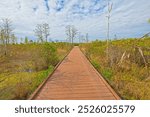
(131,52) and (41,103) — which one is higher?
(131,52)

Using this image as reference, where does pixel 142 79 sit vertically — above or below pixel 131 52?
below

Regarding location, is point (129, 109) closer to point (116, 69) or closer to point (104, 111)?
point (104, 111)

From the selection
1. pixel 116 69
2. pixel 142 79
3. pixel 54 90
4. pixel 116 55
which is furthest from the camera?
pixel 116 55

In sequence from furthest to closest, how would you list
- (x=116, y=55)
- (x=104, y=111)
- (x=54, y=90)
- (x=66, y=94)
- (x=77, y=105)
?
1. (x=116, y=55)
2. (x=54, y=90)
3. (x=66, y=94)
4. (x=77, y=105)
5. (x=104, y=111)

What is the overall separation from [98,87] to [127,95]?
1.02m

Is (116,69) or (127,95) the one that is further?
(116,69)

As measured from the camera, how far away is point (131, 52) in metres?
12.1

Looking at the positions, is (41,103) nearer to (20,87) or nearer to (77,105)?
(77,105)

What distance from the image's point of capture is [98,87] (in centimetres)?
683

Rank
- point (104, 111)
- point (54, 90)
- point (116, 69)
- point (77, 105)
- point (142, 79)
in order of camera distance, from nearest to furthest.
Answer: point (104, 111) < point (77, 105) < point (54, 90) < point (142, 79) < point (116, 69)

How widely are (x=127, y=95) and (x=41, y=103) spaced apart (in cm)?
317

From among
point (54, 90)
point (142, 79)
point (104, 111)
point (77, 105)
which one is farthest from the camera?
point (142, 79)

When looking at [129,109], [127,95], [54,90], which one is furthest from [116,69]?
[129,109]

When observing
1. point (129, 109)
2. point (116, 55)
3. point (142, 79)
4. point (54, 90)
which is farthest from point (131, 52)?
point (129, 109)
